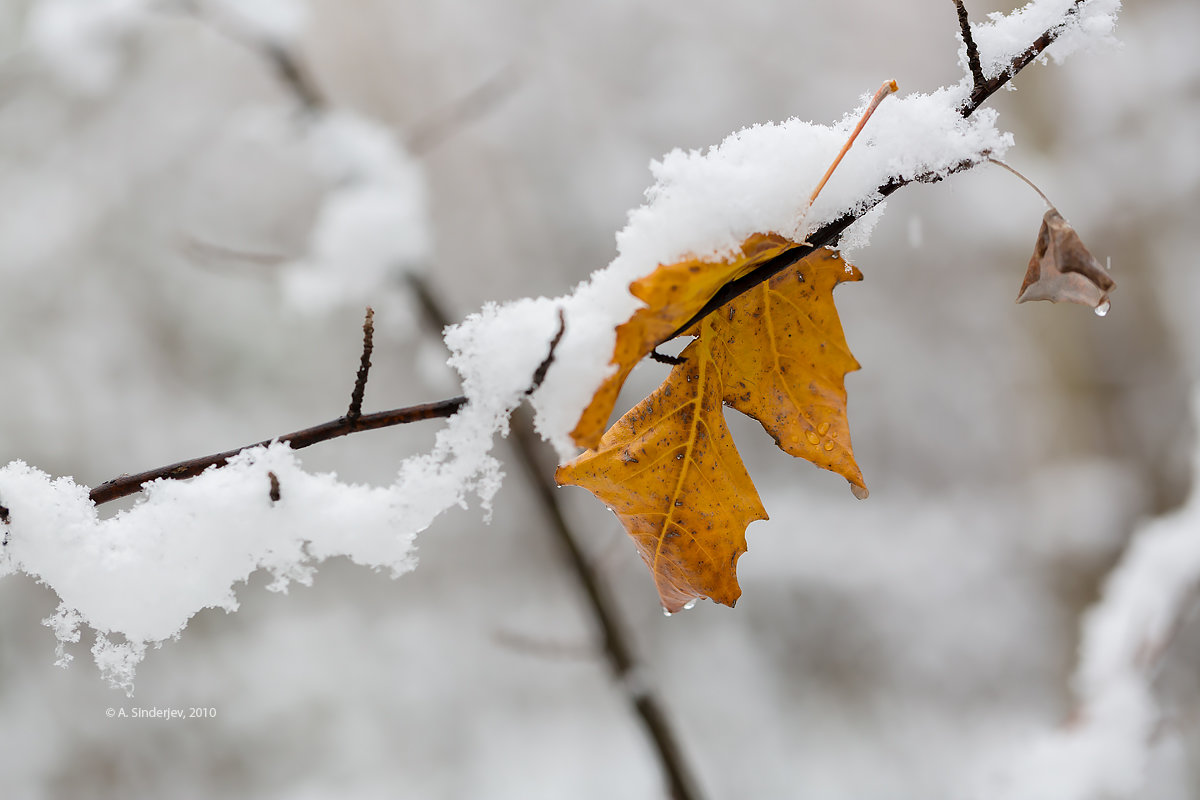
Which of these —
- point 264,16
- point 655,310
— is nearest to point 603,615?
point 655,310

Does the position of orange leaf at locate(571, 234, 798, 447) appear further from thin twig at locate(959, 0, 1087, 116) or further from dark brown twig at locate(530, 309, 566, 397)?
thin twig at locate(959, 0, 1087, 116)

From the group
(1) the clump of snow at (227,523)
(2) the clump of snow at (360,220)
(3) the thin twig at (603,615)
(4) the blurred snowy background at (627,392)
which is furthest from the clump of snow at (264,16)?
(4) the blurred snowy background at (627,392)

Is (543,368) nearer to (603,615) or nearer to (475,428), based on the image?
(475,428)

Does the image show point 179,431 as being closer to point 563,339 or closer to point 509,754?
point 509,754

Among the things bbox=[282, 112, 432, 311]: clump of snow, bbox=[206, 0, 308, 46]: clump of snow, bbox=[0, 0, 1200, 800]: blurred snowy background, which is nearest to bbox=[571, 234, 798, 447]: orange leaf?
bbox=[282, 112, 432, 311]: clump of snow

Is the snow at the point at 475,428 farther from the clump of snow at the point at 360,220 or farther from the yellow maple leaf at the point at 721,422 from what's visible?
the clump of snow at the point at 360,220

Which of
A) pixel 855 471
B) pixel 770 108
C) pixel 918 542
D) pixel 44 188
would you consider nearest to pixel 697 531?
pixel 855 471
